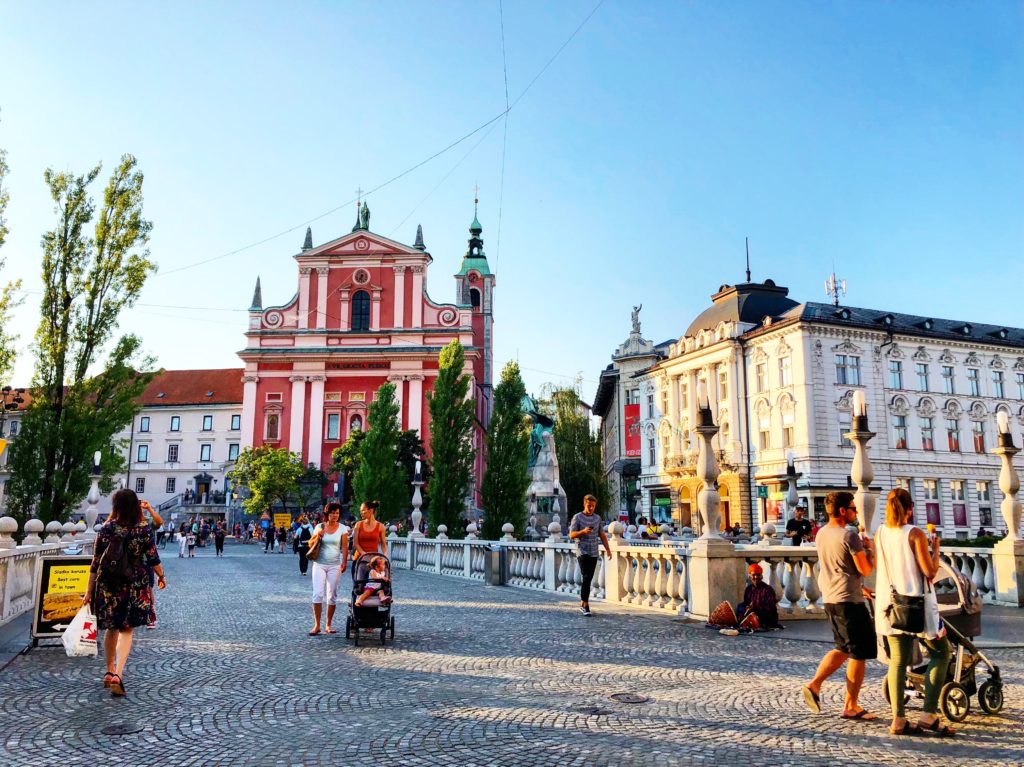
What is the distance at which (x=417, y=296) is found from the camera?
6131cm

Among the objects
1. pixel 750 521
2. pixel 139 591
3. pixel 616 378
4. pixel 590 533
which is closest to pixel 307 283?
pixel 616 378

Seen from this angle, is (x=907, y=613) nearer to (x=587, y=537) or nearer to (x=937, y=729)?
(x=937, y=729)

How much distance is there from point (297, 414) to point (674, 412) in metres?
Answer: 27.5

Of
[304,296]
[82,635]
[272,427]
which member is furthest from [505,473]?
[304,296]

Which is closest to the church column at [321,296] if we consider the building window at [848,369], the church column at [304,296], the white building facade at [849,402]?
the church column at [304,296]

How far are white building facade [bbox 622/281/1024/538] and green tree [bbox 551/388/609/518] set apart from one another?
10939 millimetres

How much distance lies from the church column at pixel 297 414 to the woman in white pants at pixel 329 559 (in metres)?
49.2

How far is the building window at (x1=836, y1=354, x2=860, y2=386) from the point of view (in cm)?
4650

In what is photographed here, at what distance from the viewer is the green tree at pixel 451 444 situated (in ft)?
119

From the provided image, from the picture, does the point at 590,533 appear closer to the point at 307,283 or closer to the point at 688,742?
the point at 688,742

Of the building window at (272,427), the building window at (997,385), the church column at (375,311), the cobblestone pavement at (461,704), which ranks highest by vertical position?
the church column at (375,311)

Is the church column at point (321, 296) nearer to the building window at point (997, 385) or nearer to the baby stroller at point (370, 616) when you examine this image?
the building window at point (997, 385)

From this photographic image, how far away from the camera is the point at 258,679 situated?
7.37 meters

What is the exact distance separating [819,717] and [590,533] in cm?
671
